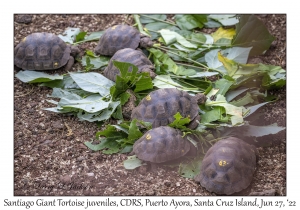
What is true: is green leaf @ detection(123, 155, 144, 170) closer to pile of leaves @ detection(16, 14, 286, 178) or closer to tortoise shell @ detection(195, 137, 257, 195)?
pile of leaves @ detection(16, 14, 286, 178)

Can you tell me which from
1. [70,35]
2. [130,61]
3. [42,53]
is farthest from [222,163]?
[70,35]

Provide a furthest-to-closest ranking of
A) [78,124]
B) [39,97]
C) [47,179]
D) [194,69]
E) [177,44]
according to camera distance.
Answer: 1. [177,44]
2. [194,69]
3. [39,97]
4. [78,124]
5. [47,179]

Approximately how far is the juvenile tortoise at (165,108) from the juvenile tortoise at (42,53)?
1002 mm

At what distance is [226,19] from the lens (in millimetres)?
4293

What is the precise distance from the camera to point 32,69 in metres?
3.77

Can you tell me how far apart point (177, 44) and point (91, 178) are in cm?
164

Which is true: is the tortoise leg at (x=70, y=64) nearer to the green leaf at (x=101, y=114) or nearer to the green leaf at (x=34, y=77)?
the green leaf at (x=34, y=77)

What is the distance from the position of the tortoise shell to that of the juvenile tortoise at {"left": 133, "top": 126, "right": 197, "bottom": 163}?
0.54 feet

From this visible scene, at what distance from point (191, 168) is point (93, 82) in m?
1.04

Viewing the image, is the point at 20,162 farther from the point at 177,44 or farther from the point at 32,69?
the point at 177,44

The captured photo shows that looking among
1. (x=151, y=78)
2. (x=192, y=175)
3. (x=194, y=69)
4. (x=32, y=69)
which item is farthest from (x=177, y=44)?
(x=192, y=175)

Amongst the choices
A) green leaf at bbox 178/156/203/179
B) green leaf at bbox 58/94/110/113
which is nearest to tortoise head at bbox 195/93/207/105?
green leaf at bbox 178/156/203/179

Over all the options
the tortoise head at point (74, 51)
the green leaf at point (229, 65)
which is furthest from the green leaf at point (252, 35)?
the tortoise head at point (74, 51)

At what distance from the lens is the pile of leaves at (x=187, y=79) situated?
2.95 m
